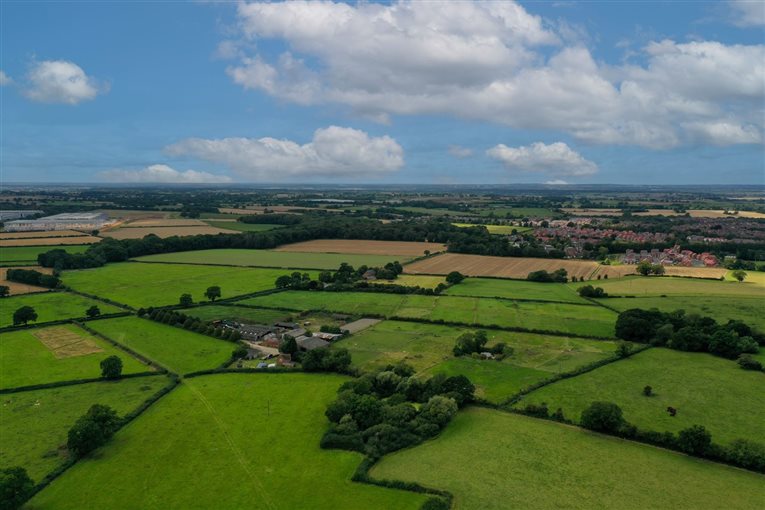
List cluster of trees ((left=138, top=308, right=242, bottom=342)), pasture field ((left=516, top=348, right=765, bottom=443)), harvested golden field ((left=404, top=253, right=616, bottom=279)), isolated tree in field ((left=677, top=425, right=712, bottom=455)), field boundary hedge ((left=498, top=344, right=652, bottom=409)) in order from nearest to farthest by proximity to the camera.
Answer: isolated tree in field ((left=677, top=425, right=712, bottom=455)), pasture field ((left=516, top=348, right=765, bottom=443)), field boundary hedge ((left=498, top=344, right=652, bottom=409)), cluster of trees ((left=138, top=308, right=242, bottom=342)), harvested golden field ((left=404, top=253, right=616, bottom=279))

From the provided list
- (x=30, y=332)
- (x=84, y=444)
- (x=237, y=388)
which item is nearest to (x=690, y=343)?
(x=237, y=388)

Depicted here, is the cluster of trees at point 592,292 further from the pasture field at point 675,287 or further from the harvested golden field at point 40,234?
the harvested golden field at point 40,234

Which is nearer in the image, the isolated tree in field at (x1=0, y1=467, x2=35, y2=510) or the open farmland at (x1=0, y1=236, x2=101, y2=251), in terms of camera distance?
the isolated tree in field at (x1=0, y1=467, x2=35, y2=510)

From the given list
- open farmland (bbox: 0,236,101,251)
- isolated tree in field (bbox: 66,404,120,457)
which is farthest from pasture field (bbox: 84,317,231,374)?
open farmland (bbox: 0,236,101,251)

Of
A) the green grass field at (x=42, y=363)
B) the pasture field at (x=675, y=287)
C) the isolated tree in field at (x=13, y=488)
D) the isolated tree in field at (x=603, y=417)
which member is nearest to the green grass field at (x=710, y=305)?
the pasture field at (x=675, y=287)

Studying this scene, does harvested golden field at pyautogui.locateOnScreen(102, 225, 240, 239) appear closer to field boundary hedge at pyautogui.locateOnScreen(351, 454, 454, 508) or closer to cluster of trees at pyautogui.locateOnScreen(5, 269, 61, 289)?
cluster of trees at pyautogui.locateOnScreen(5, 269, 61, 289)

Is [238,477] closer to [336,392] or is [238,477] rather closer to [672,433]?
[336,392]
